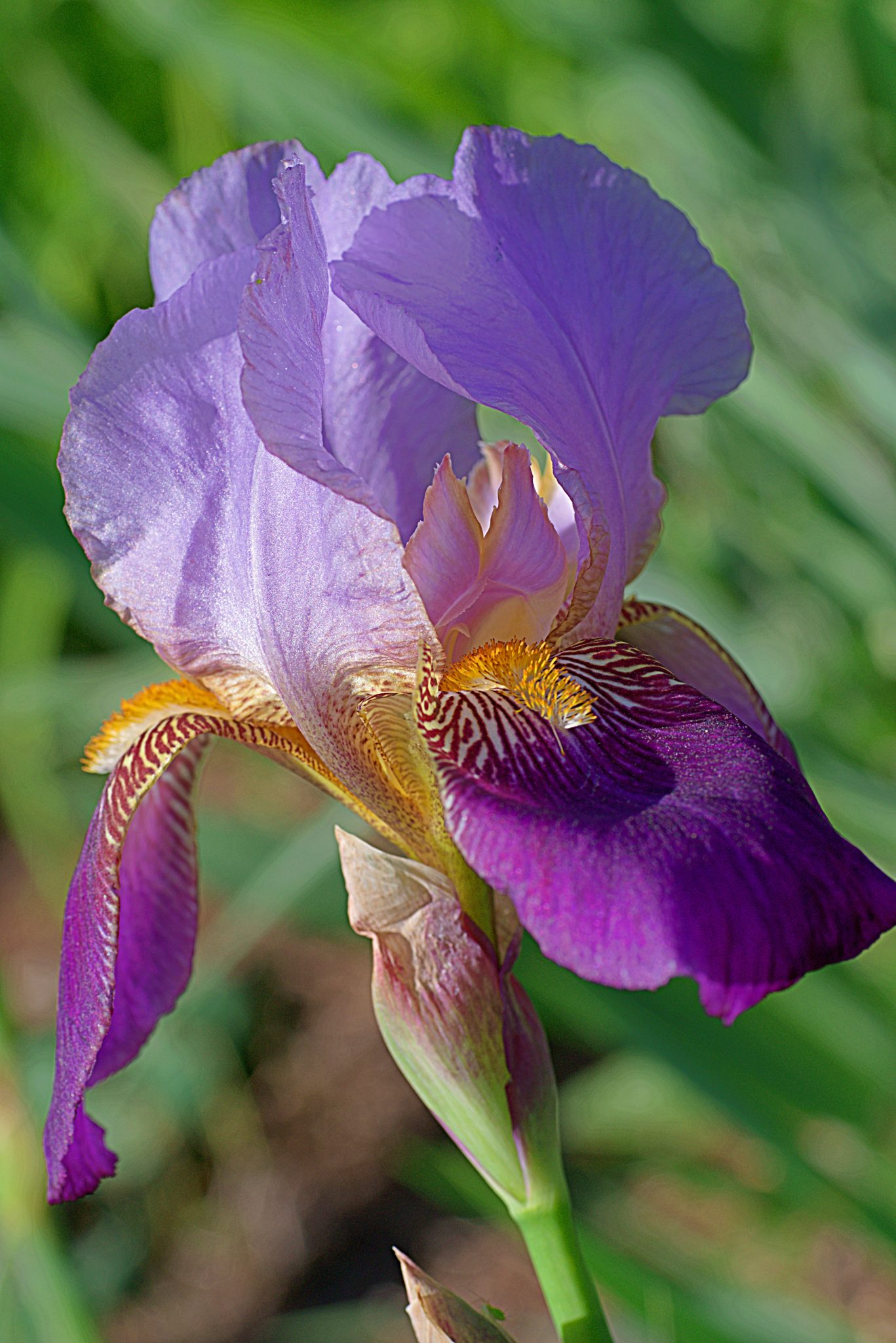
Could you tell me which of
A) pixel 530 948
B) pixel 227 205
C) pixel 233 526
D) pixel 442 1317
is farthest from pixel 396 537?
pixel 530 948

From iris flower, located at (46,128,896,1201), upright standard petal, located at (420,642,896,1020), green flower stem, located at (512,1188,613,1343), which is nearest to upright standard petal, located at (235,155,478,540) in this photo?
iris flower, located at (46,128,896,1201)

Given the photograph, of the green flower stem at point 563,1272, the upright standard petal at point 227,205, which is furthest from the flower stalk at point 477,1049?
the upright standard petal at point 227,205

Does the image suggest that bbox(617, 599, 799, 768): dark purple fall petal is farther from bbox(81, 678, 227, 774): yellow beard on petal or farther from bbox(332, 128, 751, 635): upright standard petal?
bbox(81, 678, 227, 774): yellow beard on petal

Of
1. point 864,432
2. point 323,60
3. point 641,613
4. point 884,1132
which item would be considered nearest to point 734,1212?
point 884,1132

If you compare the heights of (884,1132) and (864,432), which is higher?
(864,432)

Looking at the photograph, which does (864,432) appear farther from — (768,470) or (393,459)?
(393,459)

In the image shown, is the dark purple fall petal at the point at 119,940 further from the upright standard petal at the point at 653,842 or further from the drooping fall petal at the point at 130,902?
the upright standard petal at the point at 653,842
